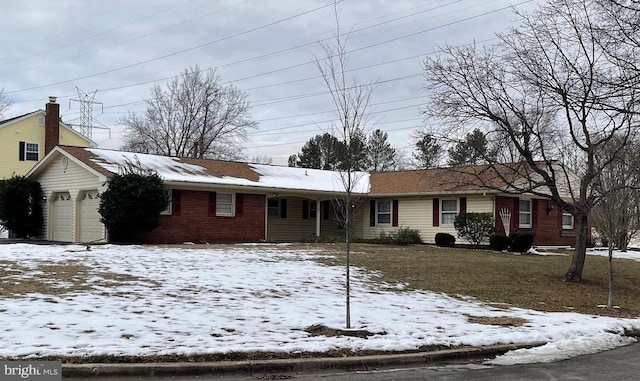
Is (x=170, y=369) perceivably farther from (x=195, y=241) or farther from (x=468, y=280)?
(x=195, y=241)

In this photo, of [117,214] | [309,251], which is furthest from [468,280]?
[117,214]

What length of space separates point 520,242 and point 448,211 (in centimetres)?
432

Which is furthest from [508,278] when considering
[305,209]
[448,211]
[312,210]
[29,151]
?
[29,151]

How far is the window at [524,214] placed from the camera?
30859 mm

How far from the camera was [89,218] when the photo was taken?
25203 millimetres

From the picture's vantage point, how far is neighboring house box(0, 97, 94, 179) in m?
37.6

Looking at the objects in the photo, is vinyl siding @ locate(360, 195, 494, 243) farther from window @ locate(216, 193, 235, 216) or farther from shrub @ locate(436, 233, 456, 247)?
window @ locate(216, 193, 235, 216)

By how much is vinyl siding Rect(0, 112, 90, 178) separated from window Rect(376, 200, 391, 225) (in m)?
22.7

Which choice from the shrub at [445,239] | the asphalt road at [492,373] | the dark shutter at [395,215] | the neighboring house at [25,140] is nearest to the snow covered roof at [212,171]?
the dark shutter at [395,215]

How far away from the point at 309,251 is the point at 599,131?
1039 centimetres

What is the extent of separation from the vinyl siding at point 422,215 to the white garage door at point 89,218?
14552 millimetres

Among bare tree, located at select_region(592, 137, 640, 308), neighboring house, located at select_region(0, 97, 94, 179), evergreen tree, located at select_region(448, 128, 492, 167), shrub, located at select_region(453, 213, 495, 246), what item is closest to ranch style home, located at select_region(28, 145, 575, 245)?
shrub, located at select_region(453, 213, 495, 246)

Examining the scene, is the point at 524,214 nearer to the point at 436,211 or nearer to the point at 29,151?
the point at 436,211

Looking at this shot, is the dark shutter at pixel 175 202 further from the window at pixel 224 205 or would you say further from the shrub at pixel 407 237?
the shrub at pixel 407 237
